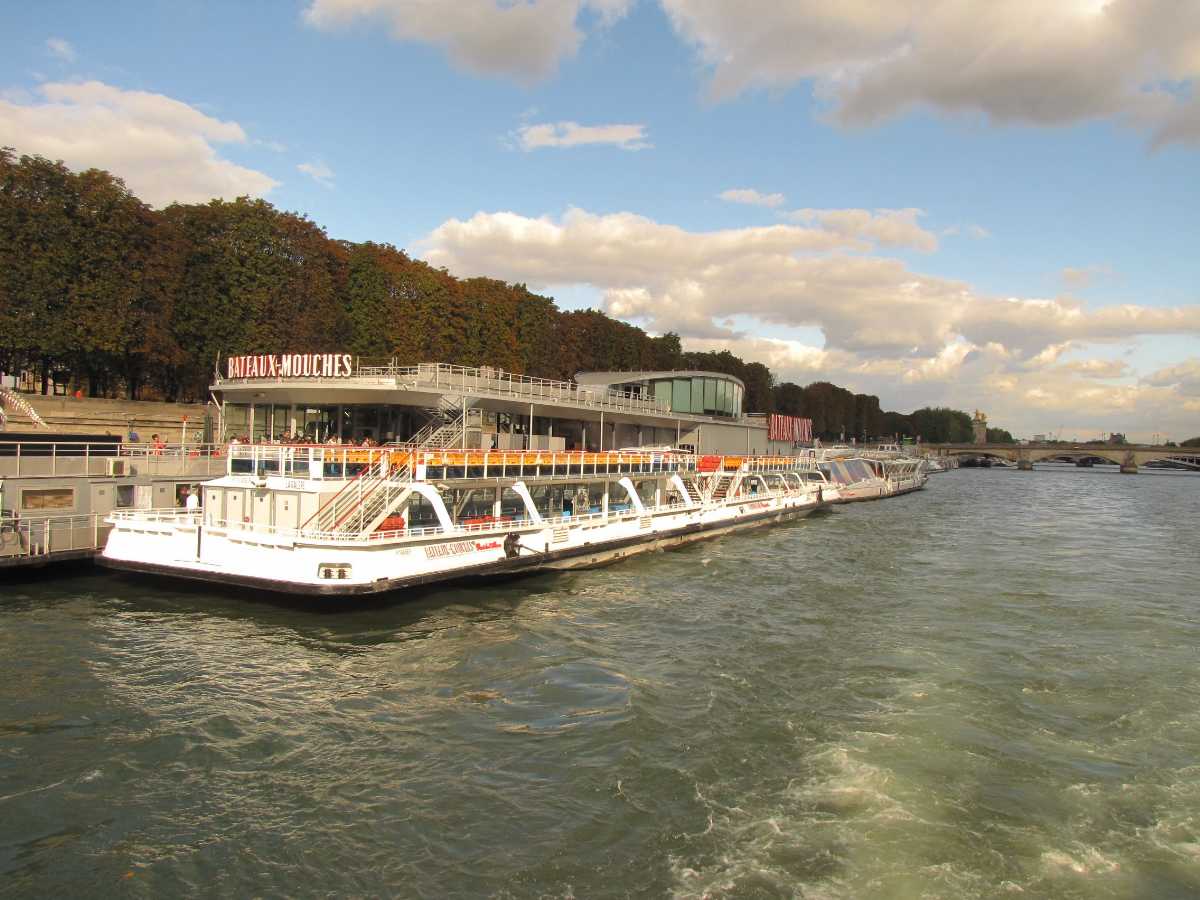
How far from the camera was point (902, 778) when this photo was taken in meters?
13.5

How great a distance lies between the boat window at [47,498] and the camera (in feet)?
102

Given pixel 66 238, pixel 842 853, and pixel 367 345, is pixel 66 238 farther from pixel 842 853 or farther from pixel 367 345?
pixel 842 853

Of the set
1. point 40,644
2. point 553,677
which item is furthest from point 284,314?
point 553,677

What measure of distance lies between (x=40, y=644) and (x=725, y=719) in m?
18.6

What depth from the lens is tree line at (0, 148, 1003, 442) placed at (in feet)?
159

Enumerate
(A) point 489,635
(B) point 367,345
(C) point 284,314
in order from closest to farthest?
(A) point 489,635, (C) point 284,314, (B) point 367,345

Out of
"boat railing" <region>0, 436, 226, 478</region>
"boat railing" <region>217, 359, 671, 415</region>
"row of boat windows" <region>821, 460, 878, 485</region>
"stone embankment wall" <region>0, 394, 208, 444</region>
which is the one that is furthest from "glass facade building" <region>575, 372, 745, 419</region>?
"boat railing" <region>0, 436, 226, 478</region>

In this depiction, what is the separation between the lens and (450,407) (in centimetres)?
4447

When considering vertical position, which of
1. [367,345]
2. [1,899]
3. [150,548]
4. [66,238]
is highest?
[66,238]

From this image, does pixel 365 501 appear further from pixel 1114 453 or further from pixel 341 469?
pixel 1114 453

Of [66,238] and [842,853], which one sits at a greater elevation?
[66,238]

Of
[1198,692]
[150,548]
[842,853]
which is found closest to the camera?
[842,853]

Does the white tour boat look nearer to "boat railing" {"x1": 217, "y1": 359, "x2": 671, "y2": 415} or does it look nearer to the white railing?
the white railing

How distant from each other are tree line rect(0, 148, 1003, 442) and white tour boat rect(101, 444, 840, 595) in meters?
27.8
